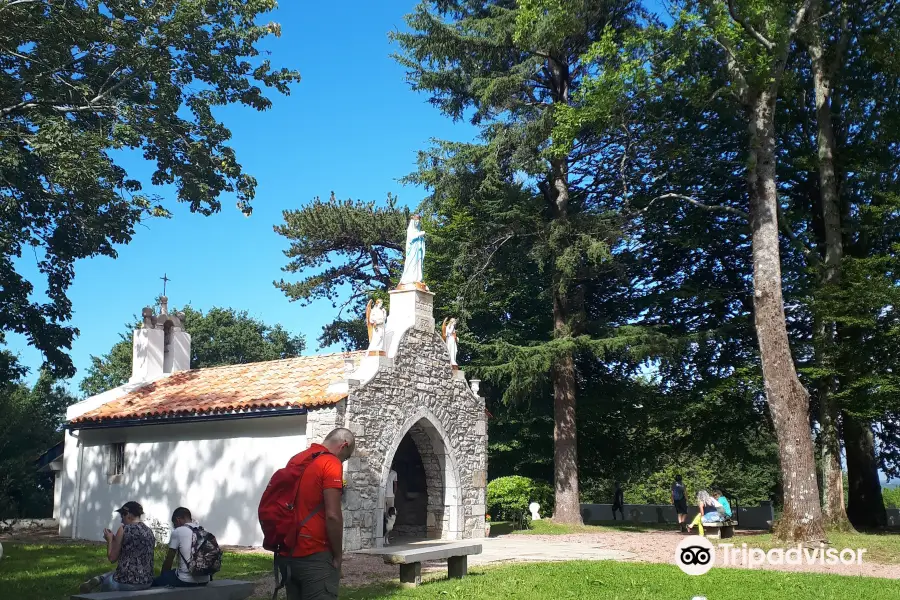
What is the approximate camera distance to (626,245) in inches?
984

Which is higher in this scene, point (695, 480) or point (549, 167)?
point (549, 167)

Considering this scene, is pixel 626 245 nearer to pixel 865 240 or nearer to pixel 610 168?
pixel 610 168

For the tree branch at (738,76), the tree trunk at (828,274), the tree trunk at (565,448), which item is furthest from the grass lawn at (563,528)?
the tree branch at (738,76)

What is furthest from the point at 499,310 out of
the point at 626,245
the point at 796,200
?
the point at 796,200

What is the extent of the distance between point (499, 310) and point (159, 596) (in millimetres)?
20582

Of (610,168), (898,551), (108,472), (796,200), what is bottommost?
(898,551)

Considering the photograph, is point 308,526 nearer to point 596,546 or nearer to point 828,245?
point 596,546

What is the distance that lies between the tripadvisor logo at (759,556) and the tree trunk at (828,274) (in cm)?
466

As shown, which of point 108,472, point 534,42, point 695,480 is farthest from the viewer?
point 695,480

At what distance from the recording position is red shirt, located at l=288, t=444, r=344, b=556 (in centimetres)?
525

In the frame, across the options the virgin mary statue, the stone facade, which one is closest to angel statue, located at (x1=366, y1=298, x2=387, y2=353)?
the stone facade

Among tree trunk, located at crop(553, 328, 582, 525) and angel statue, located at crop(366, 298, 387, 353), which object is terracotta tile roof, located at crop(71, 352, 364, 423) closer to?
angel statue, located at crop(366, 298, 387, 353)

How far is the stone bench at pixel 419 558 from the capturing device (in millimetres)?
10625

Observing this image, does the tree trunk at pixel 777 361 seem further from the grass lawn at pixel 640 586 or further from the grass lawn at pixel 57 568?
the grass lawn at pixel 57 568
